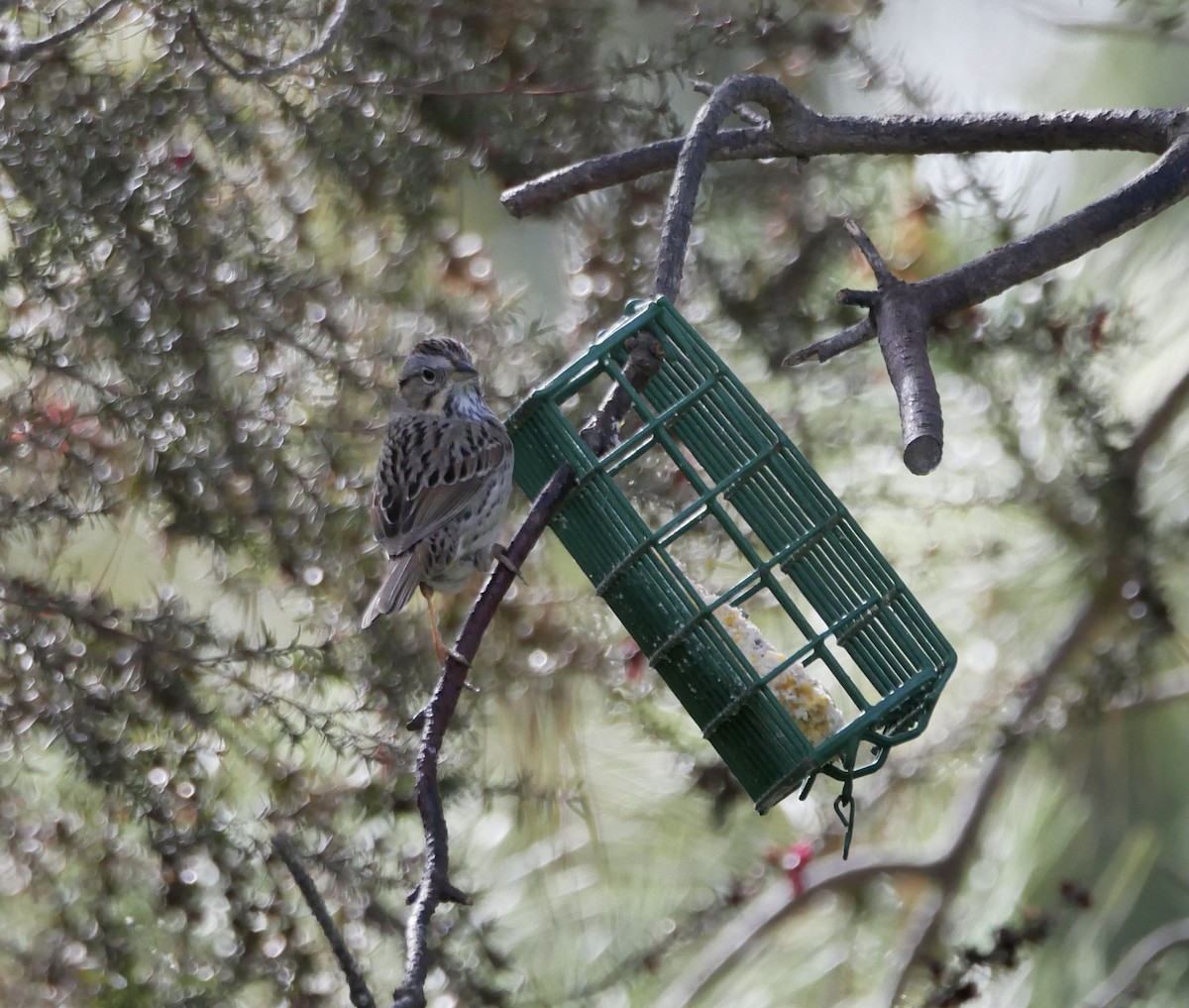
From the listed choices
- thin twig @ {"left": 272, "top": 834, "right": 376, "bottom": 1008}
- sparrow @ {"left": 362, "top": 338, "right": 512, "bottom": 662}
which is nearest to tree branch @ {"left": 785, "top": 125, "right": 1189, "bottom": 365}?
thin twig @ {"left": 272, "top": 834, "right": 376, "bottom": 1008}

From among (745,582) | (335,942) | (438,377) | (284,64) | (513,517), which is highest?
(284,64)

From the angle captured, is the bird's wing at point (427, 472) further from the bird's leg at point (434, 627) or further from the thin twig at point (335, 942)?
the thin twig at point (335, 942)

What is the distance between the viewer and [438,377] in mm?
3818

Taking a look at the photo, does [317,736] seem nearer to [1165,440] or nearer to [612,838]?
[612,838]

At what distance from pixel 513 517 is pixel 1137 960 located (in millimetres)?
1898

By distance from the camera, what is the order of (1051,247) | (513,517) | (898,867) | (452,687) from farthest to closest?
(513,517), (898,867), (1051,247), (452,687)

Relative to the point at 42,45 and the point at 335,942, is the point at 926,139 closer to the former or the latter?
the point at 42,45

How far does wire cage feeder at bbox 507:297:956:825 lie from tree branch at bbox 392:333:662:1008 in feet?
0.14

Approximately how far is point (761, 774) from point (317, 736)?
3.94 ft

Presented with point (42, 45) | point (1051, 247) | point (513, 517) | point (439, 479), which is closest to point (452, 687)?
point (1051, 247)

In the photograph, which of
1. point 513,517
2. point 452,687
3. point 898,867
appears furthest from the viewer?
point 513,517

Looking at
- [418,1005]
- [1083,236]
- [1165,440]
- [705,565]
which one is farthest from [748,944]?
[418,1005]

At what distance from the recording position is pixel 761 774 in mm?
2748

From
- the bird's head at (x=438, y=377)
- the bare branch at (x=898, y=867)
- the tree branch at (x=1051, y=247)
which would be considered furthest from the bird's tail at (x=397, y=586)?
the bare branch at (x=898, y=867)
